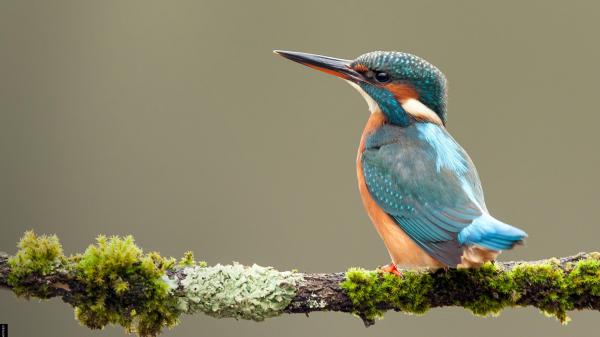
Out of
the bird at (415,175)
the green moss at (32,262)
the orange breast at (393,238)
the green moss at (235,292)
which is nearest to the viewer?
the green moss at (32,262)

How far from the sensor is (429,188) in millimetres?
2617

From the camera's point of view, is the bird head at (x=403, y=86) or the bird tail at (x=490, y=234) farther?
the bird head at (x=403, y=86)

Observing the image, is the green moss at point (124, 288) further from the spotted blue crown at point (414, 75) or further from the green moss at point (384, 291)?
the spotted blue crown at point (414, 75)

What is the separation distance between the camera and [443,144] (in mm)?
2785

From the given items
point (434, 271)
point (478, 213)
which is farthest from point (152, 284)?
point (478, 213)

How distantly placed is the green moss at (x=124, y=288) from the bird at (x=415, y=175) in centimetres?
83

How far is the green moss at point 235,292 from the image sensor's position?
224 centimetres

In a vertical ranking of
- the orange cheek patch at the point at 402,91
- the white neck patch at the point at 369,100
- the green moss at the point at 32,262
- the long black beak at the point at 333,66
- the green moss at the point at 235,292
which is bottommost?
the green moss at the point at 235,292

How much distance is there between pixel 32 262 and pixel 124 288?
299 mm

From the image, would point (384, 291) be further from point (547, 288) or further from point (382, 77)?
point (382, 77)

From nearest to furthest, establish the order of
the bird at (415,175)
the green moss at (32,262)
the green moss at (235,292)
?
the green moss at (32,262), the green moss at (235,292), the bird at (415,175)

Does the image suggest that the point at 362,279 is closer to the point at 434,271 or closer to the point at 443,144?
the point at 434,271

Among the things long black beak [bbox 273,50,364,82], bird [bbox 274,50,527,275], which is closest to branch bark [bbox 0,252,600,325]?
bird [bbox 274,50,527,275]

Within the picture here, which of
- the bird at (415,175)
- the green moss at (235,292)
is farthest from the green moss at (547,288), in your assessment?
the green moss at (235,292)
